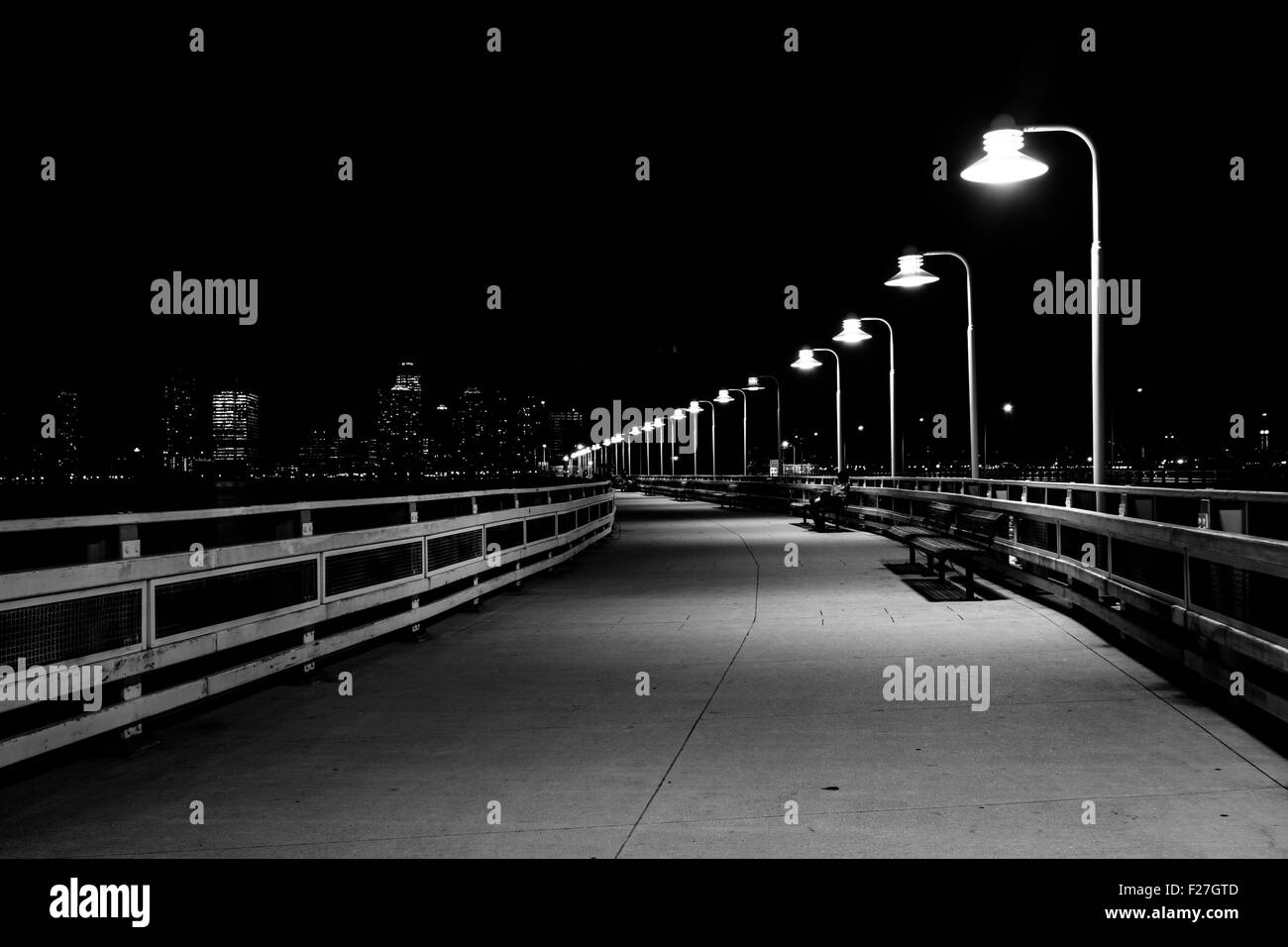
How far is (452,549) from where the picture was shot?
47.7ft

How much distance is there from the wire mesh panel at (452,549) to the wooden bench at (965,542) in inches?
235

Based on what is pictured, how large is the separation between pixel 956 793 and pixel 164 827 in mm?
3852

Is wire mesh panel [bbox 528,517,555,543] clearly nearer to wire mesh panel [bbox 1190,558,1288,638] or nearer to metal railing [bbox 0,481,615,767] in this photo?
metal railing [bbox 0,481,615,767]

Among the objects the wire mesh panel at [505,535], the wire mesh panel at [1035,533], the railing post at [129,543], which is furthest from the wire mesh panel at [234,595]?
the wire mesh panel at [1035,533]

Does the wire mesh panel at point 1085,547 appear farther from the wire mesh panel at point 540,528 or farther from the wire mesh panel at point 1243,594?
the wire mesh panel at point 540,528

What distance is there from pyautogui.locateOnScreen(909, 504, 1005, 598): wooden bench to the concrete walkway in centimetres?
342

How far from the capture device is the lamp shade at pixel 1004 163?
14625mm

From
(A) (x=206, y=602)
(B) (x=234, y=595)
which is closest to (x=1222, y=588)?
(B) (x=234, y=595)

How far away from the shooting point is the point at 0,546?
49.5 metres

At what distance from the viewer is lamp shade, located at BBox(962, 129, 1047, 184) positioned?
14.6m

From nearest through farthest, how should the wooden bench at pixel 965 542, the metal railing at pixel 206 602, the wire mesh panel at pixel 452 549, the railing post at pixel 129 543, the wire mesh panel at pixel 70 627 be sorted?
the wire mesh panel at pixel 70 627 < the metal railing at pixel 206 602 < the railing post at pixel 129 543 < the wire mesh panel at pixel 452 549 < the wooden bench at pixel 965 542
